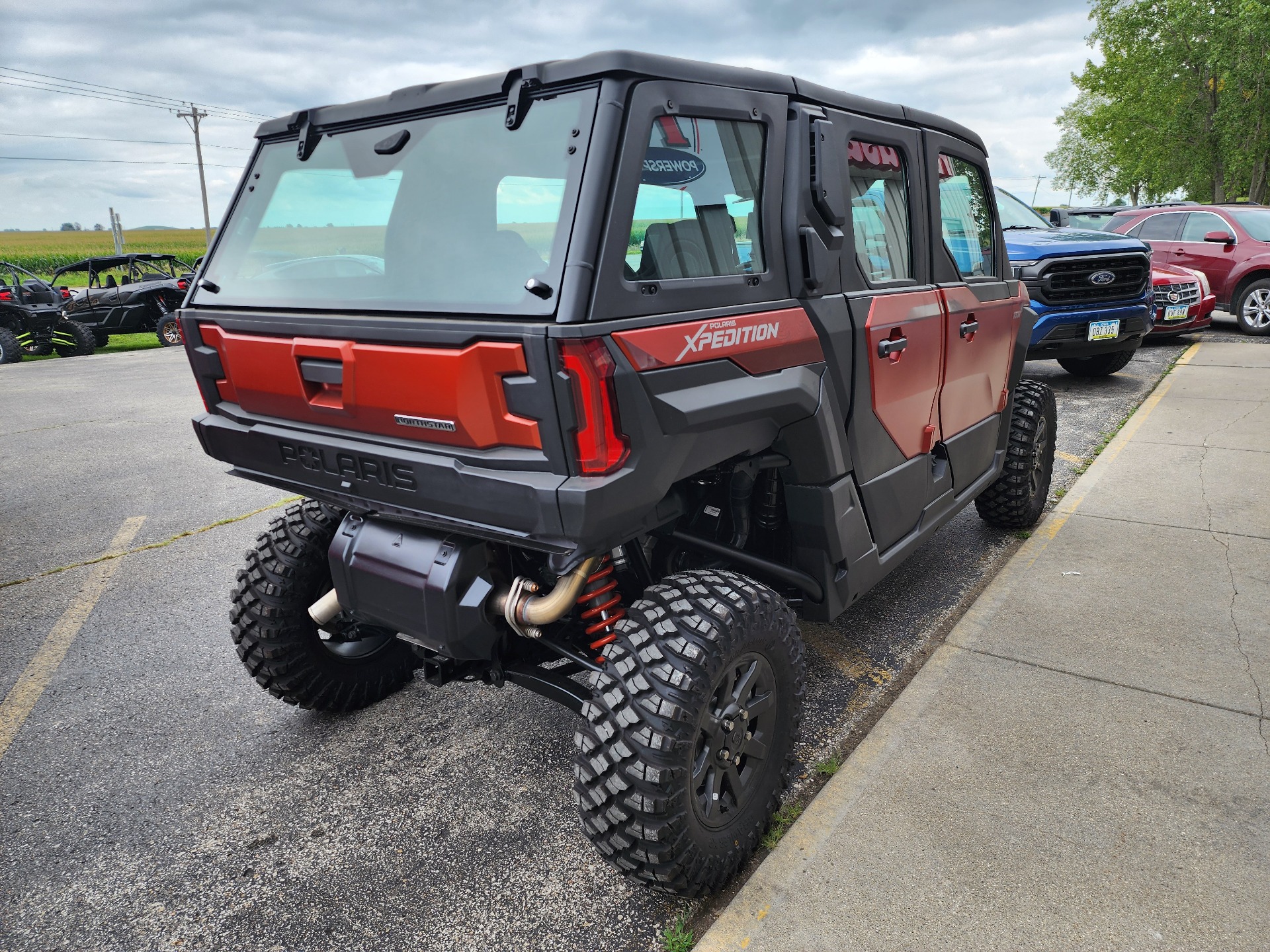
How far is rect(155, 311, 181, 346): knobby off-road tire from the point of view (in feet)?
52.2

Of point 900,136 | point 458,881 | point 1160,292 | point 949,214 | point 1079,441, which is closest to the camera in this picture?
point 458,881

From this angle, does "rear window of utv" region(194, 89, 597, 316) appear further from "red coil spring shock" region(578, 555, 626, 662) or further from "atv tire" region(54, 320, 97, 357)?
"atv tire" region(54, 320, 97, 357)

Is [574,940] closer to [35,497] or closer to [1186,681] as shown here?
[1186,681]

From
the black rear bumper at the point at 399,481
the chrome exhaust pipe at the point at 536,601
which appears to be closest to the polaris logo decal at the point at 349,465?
the black rear bumper at the point at 399,481

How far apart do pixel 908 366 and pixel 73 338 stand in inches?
677

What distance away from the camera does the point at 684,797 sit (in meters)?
2.14

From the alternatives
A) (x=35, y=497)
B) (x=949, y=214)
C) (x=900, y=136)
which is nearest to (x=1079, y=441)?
(x=949, y=214)

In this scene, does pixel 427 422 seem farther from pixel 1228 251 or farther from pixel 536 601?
pixel 1228 251

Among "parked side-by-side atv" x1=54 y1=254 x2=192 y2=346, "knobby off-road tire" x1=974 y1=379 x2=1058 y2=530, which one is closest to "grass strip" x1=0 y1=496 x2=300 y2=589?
"knobby off-road tire" x1=974 y1=379 x2=1058 y2=530

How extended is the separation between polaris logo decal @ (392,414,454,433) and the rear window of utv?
28 centimetres

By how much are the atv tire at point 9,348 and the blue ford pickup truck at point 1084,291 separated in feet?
51.4

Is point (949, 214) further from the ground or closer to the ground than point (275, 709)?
further from the ground

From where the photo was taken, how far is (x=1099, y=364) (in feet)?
31.5

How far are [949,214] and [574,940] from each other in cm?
319
